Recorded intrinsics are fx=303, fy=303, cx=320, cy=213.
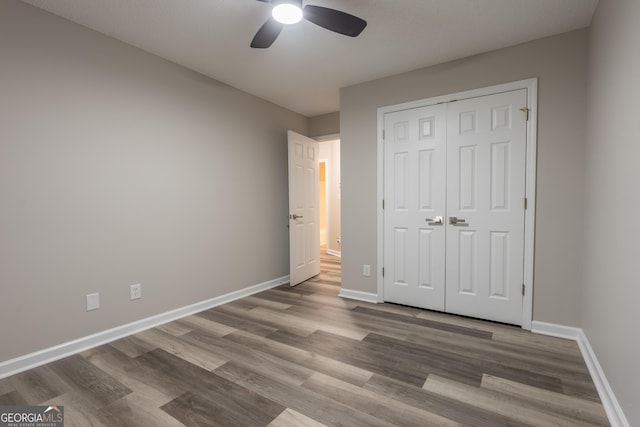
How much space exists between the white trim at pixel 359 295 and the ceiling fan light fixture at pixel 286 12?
8.98ft

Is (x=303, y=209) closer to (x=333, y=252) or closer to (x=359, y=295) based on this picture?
(x=359, y=295)

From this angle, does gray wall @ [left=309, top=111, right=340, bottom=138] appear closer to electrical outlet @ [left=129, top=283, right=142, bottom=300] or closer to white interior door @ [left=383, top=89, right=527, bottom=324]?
white interior door @ [left=383, top=89, right=527, bottom=324]

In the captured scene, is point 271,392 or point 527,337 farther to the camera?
point 527,337

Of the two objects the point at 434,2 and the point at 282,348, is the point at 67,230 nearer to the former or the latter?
the point at 282,348

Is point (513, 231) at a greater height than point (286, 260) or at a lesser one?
greater

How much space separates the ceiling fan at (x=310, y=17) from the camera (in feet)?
5.83

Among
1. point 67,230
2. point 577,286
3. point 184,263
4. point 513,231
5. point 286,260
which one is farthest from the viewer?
point 286,260

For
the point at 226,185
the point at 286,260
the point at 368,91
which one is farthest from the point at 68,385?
the point at 368,91

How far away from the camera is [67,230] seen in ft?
7.30

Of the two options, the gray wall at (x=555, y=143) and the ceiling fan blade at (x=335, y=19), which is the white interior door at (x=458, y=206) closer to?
the gray wall at (x=555, y=143)

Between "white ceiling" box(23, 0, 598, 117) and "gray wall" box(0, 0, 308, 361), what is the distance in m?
0.27

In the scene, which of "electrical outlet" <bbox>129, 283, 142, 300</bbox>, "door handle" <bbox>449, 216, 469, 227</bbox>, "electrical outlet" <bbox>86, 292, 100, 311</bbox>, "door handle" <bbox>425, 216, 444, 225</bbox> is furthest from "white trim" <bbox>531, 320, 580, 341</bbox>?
"electrical outlet" <bbox>86, 292, 100, 311</bbox>

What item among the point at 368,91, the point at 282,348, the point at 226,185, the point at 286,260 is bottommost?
the point at 282,348

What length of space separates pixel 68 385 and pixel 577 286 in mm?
3674
